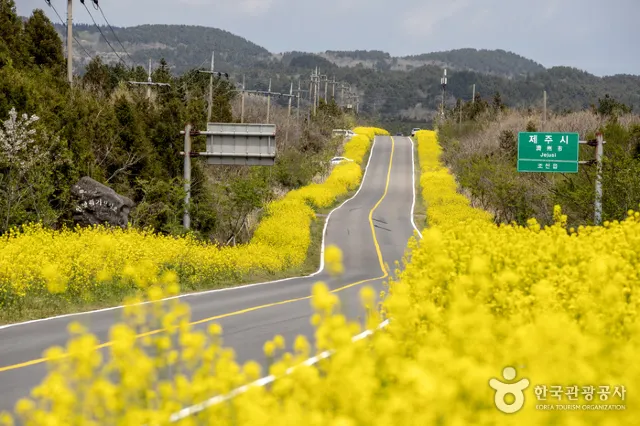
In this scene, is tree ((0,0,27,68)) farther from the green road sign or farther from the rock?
the green road sign

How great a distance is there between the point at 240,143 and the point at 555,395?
2943 centimetres

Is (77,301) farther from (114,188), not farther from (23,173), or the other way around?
(114,188)

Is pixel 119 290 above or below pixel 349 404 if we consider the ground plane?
below

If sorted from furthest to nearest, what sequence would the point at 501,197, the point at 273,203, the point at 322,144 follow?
the point at 322,144 < the point at 273,203 < the point at 501,197

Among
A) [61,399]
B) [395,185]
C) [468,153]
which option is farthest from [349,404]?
[395,185]

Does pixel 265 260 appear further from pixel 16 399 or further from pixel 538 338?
pixel 538 338

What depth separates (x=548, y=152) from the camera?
32812 mm

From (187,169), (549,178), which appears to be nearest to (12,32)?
(187,169)

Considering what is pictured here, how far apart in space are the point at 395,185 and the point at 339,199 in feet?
34.4

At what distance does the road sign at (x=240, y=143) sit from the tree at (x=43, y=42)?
386 inches

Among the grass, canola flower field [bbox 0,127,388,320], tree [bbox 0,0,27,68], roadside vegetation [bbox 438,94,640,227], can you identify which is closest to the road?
the grass

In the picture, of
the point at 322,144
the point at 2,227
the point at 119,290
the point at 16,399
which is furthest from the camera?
the point at 322,144

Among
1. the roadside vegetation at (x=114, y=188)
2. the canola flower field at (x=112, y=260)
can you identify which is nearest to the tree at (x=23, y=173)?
the roadside vegetation at (x=114, y=188)

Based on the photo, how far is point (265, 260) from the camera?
94.2ft
